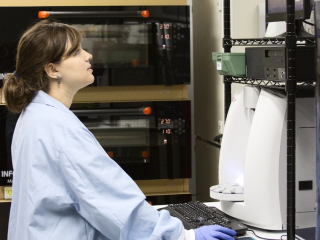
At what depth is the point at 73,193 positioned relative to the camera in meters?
1.11

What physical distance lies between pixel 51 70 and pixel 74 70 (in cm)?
7

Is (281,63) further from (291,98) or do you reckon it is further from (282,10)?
(282,10)

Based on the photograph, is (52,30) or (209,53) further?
(209,53)

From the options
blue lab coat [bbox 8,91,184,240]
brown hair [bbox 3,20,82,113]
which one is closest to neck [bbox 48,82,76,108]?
brown hair [bbox 3,20,82,113]

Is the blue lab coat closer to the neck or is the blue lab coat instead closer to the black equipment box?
the neck

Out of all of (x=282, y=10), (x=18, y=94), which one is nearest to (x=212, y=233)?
(x=18, y=94)

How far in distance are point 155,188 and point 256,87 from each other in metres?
0.87

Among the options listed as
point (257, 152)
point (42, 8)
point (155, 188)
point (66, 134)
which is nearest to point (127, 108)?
point (155, 188)

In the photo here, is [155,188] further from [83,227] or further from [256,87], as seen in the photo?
[83,227]

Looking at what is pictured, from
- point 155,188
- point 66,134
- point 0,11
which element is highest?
point 0,11

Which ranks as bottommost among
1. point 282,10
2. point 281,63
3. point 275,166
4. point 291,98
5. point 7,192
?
point 7,192

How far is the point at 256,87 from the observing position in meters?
1.63

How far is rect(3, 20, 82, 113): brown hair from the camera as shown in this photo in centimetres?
122

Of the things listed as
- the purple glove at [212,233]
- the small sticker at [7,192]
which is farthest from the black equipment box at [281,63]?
the small sticker at [7,192]
